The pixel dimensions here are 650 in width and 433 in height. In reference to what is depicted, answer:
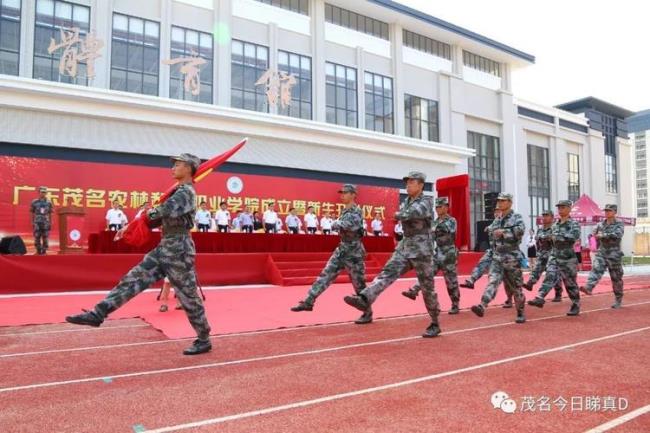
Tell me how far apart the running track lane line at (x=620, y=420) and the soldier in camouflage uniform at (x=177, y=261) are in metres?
3.12

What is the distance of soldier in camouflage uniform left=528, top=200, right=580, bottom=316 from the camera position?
7160 millimetres

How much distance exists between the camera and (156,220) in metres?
4.11

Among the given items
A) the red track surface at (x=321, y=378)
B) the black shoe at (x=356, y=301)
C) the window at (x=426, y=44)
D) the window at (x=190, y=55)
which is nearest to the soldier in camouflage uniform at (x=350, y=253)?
the red track surface at (x=321, y=378)

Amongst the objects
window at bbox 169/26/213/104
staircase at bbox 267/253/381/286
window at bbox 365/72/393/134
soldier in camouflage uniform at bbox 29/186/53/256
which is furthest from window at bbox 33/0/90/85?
window at bbox 365/72/393/134

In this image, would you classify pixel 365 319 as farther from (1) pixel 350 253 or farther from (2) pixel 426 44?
(2) pixel 426 44

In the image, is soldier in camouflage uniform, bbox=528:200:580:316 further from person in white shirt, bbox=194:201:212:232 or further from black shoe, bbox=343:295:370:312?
person in white shirt, bbox=194:201:212:232

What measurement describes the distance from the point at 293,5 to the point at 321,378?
22.3 metres

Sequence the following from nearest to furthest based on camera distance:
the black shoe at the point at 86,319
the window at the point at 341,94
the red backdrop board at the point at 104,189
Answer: the black shoe at the point at 86,319 < the red backdrop board at the point at 104,189 < the window at the point at 341,94

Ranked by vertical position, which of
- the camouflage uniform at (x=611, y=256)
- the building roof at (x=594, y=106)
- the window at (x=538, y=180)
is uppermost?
the building roof at (x=594, y=106)

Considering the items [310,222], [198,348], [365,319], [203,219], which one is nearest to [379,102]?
[310,222]

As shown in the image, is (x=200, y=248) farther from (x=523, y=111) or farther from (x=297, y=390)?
(x=523, y=111)

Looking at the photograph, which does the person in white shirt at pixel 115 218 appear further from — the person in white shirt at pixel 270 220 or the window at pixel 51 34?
the window at pixel 51 34

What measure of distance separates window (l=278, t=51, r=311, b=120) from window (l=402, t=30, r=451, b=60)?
7157 mm

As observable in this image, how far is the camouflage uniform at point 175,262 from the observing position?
412 cm
